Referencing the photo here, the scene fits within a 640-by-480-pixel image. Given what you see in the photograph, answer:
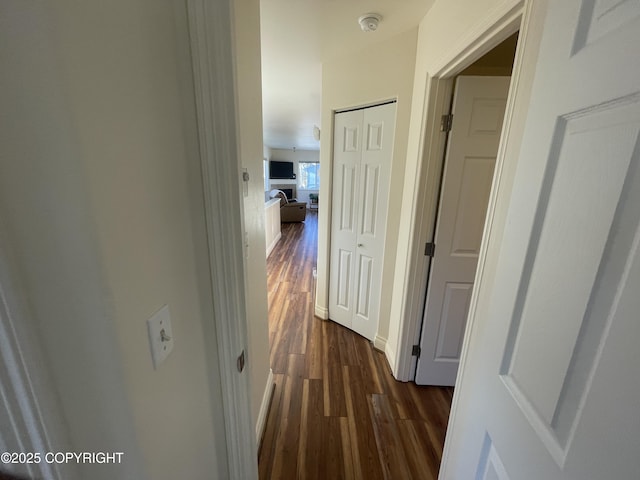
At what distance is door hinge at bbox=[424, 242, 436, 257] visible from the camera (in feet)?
5.53

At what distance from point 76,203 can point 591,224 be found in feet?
2.65

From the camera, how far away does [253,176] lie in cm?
134

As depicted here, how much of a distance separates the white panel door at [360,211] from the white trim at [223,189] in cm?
151

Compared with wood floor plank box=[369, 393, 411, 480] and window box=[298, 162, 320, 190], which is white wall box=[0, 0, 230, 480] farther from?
window box=[298, 162, 320, 190]

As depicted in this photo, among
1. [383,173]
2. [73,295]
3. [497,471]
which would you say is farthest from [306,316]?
[73,295]

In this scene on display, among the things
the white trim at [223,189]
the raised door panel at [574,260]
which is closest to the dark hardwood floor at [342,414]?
the white trim at [223,189]

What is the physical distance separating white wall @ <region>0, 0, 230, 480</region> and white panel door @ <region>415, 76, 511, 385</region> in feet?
4.81

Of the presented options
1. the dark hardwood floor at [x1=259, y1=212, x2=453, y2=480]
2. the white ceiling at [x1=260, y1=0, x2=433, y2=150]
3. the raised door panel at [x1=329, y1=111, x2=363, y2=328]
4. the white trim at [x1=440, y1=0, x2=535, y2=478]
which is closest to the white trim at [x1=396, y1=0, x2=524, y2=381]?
the white trim at [x1=440, y1=0, x2=535, y2=478]

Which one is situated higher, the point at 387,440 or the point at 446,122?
the point at 446,122

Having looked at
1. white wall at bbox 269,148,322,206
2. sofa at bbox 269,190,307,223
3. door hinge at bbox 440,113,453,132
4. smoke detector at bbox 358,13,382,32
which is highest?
smoke detector at bbox 358,13,382,32

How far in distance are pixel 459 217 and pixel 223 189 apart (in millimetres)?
1454

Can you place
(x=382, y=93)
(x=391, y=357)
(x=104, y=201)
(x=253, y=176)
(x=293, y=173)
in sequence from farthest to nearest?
(x=293, y=173)
(x=391, y=357)
(x=382, y=93)
(x=253, y=176)
(x=104, y=201)

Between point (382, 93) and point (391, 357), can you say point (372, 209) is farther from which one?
point (391, 357)

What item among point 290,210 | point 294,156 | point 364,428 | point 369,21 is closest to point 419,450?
point 364,428
